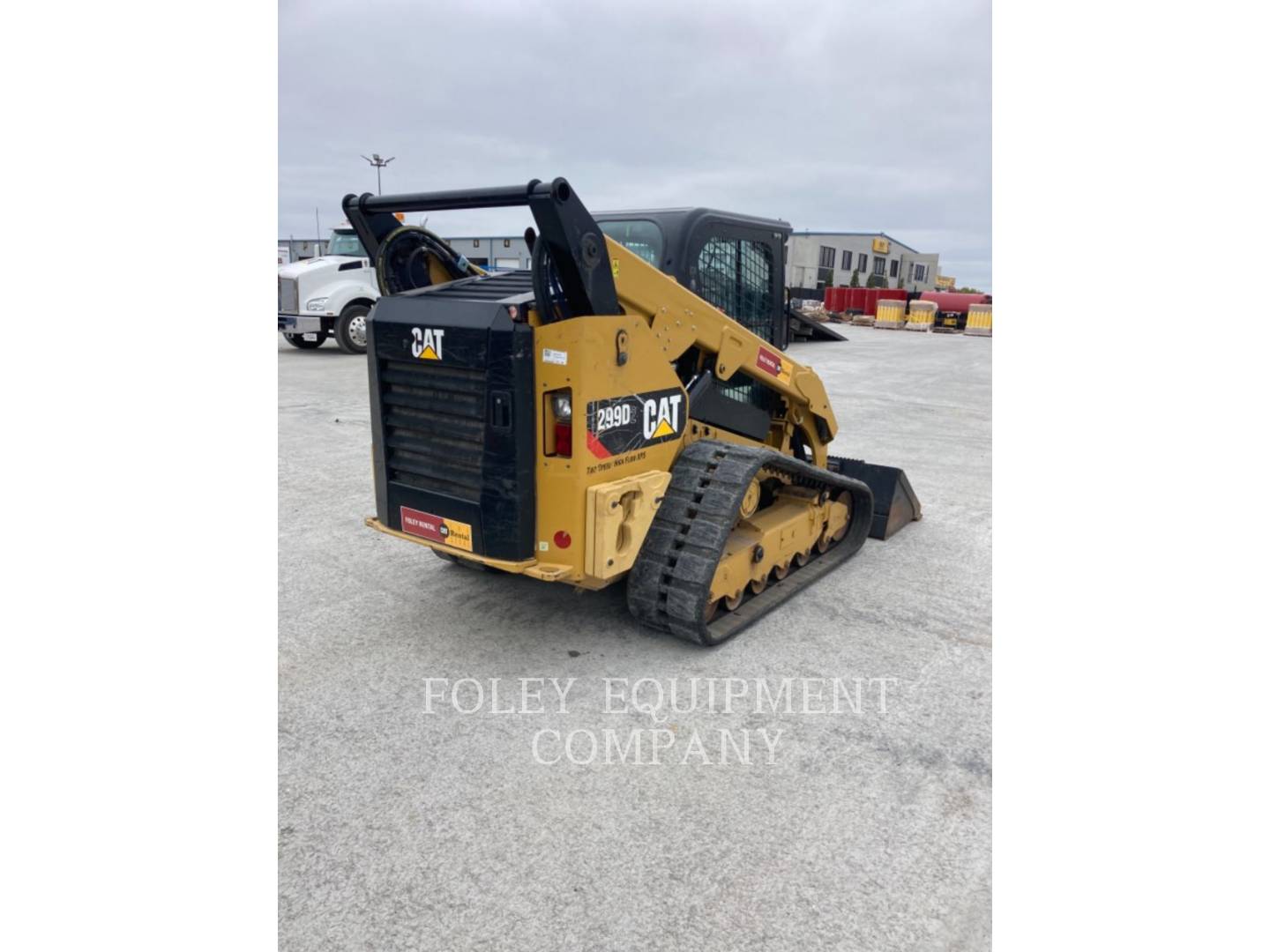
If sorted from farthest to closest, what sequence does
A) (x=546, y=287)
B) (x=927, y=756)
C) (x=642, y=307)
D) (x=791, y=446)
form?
(x=791, y=446) → (x=642, y=307) → (x=546, y=287) → (x=927, y=756)

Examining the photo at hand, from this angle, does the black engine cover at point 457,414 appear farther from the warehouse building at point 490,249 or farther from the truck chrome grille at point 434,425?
the warehouse building at point 490,249

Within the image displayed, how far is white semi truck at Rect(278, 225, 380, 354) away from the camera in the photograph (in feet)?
52.9

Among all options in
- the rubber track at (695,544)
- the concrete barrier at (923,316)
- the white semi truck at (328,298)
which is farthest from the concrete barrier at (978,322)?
the rubber track at (695,544)

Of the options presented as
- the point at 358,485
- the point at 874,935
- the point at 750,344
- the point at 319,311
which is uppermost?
the point at 319,311

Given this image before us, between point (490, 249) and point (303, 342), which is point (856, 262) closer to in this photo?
point (490, 249)

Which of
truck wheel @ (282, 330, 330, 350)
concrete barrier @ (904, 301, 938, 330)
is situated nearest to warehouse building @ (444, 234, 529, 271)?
truck wheel @ (282, 330, 330, 350)

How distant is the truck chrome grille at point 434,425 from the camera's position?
13.0 ft

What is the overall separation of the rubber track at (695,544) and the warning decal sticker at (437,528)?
876 mm

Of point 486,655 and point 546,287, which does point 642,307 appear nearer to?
point 546,287

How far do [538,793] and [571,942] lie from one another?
0.71m

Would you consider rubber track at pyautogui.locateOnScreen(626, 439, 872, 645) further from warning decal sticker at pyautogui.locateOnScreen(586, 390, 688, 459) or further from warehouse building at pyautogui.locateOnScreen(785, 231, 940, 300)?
warehouse building at pyautogui.locateOnScreen(785, 231, 940, 300)

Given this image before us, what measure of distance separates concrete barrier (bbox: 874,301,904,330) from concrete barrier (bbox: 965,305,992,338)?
2.46 metres

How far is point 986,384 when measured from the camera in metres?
15.7

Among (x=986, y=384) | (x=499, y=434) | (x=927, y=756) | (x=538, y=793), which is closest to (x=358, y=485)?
(x=499, y=434)
